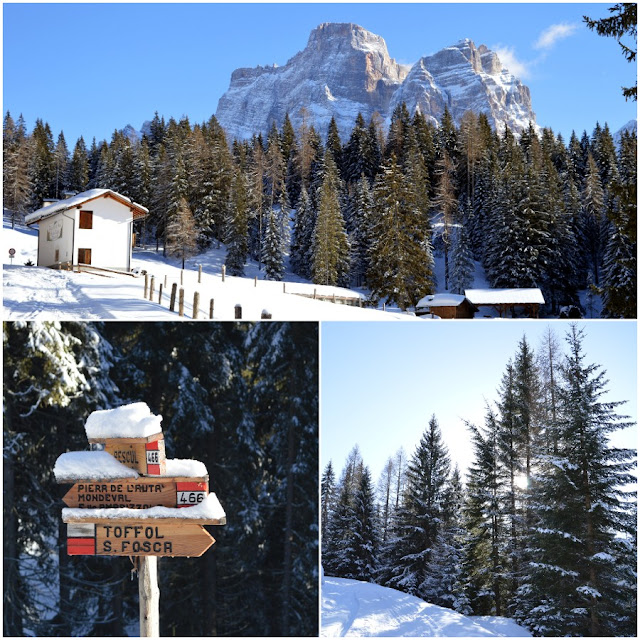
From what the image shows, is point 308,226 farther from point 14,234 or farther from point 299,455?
point 299,455

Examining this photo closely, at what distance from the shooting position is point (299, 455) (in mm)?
12227

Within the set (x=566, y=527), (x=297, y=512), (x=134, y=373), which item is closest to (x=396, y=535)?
(x=566, y=527)

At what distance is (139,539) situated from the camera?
22.4 ft

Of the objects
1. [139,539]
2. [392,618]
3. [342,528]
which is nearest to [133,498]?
[139,539]

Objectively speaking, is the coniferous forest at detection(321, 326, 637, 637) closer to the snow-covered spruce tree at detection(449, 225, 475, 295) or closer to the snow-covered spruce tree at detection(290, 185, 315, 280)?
the snow-covered spruce tree at detection(449, 225, 475, 295)

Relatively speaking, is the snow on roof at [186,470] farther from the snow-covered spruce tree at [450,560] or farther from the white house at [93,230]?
the white house at [93,230]

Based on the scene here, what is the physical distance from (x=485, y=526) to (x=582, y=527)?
2.87m

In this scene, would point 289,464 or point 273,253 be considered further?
point 273,253

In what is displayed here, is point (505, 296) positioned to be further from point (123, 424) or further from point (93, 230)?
point (123, 424)

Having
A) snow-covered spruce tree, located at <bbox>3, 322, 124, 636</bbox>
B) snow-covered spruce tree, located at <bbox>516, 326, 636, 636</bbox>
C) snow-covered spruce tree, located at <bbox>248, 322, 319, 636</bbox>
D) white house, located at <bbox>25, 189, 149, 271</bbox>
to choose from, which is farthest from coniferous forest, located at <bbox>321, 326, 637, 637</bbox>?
white house, located at <bbox>25, 189, 149, 271</bbox>

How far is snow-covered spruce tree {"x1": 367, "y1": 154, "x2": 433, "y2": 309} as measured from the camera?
121 ft

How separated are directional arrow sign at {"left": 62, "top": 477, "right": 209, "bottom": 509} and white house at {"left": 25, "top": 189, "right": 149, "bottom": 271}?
2700 cm

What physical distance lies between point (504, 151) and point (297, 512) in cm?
6558

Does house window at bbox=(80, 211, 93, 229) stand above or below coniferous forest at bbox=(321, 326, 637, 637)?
above
